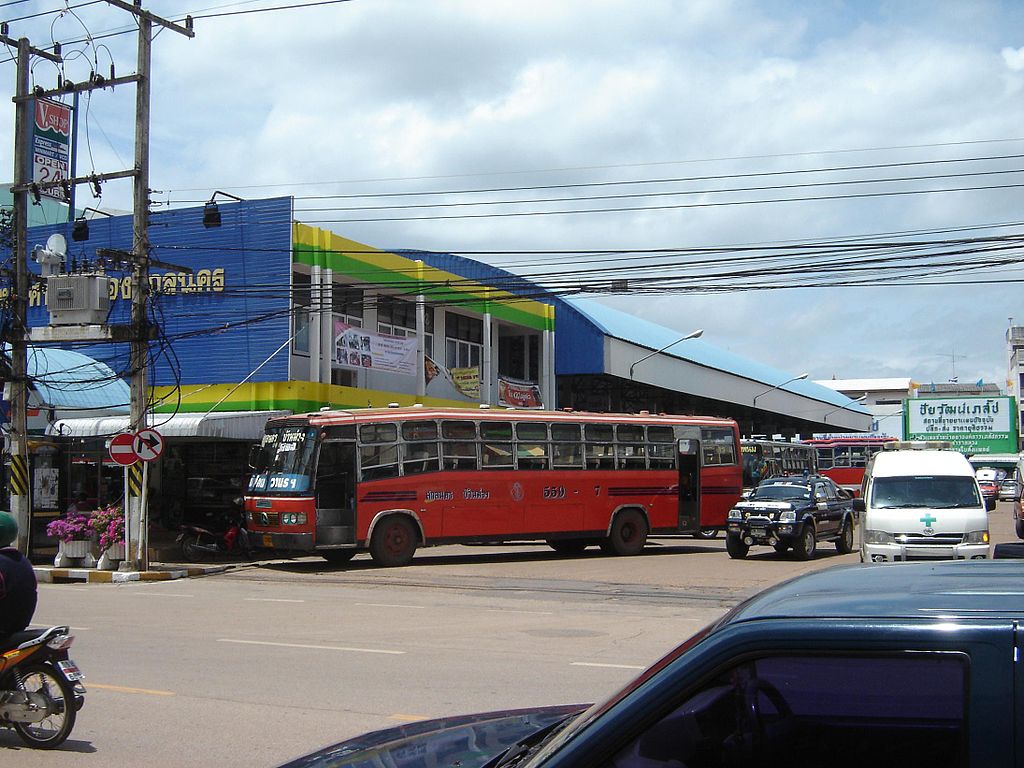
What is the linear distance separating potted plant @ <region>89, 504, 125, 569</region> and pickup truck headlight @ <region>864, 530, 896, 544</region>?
14.0 meters

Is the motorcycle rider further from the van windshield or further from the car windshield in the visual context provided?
the car windshield

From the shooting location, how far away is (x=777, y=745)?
108 inches

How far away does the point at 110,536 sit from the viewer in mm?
21656

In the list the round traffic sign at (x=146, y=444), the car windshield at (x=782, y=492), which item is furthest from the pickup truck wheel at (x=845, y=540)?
the round traffic sign at (x=146, y=444)

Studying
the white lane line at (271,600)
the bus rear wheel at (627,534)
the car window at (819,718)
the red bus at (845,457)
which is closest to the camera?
the car window at (819,718)

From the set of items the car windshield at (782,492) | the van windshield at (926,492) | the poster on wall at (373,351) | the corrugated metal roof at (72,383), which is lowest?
the car windshield at (782,492)

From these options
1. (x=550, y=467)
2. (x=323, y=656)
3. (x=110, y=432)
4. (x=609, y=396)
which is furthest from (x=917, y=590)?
(x=609, y=396)

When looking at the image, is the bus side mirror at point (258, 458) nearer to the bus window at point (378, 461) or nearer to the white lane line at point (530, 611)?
the bus window at point (378, 461)

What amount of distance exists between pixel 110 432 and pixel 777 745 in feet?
81.0

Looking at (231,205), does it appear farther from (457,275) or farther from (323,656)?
(323,656)

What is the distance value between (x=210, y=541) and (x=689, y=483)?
11.5 m

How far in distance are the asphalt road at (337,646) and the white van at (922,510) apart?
2196mm

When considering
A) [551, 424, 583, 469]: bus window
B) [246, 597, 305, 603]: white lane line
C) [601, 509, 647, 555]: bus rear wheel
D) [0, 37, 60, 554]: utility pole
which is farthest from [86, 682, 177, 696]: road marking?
[601, 509, 647, 555]: bus rear wheel

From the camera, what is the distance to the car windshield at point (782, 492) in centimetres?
2427
